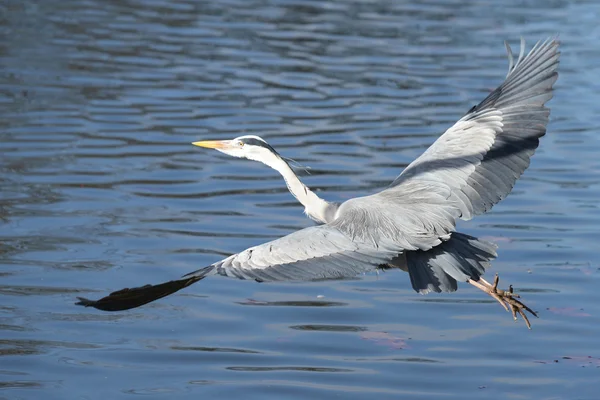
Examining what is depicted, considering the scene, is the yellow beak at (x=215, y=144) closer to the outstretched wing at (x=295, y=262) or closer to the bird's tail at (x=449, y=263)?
the outstretched wing at (x=295, y=262)

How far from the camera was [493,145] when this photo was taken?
7.30m

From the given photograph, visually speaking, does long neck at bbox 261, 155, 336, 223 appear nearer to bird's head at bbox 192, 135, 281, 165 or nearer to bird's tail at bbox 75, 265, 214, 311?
bird's head at bbox 192, 135, 281, 165

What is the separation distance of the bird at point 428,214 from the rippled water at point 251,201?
624mm

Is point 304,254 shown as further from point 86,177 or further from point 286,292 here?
point 86,177

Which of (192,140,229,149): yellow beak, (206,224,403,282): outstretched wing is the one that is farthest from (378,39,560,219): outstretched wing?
(192,140,229,149): yellow beak

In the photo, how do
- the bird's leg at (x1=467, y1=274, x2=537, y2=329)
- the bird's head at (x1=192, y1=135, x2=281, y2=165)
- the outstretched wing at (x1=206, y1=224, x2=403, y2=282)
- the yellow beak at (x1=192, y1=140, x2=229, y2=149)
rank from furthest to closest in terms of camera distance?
1. the yellow beak at (x1=192, y1=140, x2=229, y2=149)
2. the bird's head at (x1=192, y1=135, x2=281, y2=165)
3. the bird's leg at (x1=467, y1=274, x2=537, y2=329)
4. the outstretched wing at (x1=206, y1=224, x2=403, y2=282)

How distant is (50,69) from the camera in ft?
48.5

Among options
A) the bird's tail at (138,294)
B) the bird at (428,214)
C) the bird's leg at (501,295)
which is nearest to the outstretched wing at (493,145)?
the bird at (428,214)

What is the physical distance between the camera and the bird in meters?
6.05

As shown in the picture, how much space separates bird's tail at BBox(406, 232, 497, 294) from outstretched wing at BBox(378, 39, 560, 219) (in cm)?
31

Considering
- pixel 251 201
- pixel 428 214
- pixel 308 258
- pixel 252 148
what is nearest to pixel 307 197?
pixel 252 148

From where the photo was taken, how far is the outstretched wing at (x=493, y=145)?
7055 mm

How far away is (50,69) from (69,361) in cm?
854

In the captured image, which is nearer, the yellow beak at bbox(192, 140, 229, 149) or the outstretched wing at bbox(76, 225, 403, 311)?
the outstretched wing at bbox(76, 225, 403, 311)
